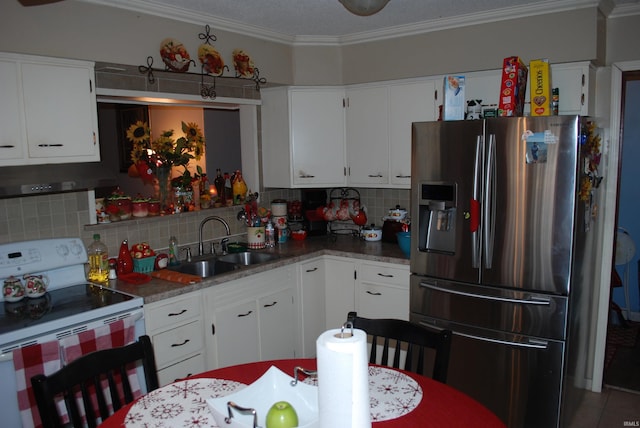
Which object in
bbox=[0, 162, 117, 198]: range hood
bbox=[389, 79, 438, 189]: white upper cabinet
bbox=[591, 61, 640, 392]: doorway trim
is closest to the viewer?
bbox=[0, 162, 117, 198]: range hood

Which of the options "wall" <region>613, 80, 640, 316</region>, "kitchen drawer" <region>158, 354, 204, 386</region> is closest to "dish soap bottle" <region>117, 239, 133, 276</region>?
"kitchen drawer" <region>158, 354, 204, 386</region>

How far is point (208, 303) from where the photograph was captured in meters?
2.99

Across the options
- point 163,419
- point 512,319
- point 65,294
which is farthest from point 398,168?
point 163,419

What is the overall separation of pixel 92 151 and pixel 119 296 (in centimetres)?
79

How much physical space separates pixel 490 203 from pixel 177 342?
6.09 ft

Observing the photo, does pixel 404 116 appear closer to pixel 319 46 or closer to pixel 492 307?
pixel 319 46

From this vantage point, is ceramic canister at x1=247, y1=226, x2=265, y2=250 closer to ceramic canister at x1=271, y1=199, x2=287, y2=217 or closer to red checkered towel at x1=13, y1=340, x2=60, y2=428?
ceramic canister at x1=271, y1=199, x2=287, y2=217

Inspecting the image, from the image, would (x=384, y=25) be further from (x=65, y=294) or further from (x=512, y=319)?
(x=65, y=294)

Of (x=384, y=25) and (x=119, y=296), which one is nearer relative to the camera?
(x=119, y=296)

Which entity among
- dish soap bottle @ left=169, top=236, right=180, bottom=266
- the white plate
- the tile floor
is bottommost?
the tile floor

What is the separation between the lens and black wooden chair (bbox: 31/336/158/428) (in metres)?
1.56

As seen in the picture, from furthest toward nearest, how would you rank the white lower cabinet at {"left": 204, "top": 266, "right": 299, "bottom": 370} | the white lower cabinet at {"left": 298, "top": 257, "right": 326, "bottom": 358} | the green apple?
the white lower cabinet at {"left": 298, "top": 257, "right": 326, "bottom": 358}, the white lower cabinet at {"left": 204, "top": 266, "right": 299, "bottom": 370}, the green apple

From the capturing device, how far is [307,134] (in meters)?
3.92

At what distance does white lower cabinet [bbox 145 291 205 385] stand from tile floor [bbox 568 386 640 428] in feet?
7.33
